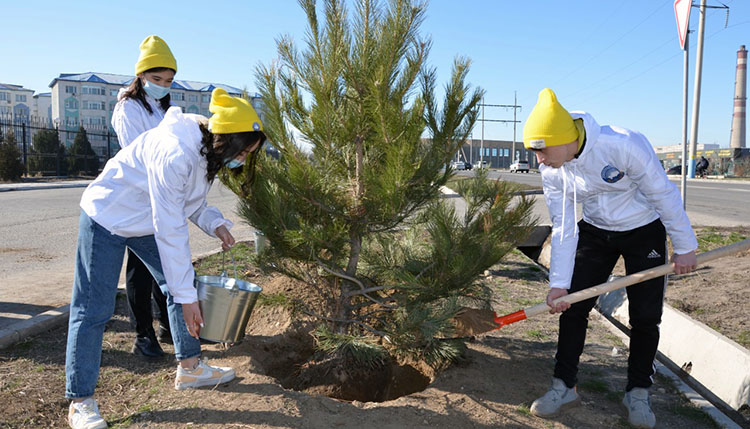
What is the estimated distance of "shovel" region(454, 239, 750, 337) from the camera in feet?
7.92

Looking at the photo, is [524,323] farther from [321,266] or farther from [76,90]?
[76,90]

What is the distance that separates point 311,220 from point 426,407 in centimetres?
107

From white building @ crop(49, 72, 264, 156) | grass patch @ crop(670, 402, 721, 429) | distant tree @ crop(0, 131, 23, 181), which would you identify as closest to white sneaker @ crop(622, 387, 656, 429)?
grass patch @ crop(670, 402, 721, 429)

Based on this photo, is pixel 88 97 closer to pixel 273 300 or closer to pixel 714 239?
pixel 714 239

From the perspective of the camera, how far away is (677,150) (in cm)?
5178

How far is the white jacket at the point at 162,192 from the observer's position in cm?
207

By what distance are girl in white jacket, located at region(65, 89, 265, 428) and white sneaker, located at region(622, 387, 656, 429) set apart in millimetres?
1980

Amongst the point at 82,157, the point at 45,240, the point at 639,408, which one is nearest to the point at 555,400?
the point at 639,408

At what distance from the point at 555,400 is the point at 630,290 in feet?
2.11

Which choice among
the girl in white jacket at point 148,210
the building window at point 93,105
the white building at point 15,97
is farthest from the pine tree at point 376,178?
the white building at point 15,97

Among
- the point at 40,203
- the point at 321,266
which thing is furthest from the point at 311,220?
the point at 40,203

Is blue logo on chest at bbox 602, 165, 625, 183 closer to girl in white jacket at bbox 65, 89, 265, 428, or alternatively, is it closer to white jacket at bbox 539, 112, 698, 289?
white jacket at bbox 539, 112, 698, 289

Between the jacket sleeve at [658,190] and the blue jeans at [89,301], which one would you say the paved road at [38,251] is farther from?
the jacket sleeve at [658,190]

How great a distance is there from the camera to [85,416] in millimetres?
2182
